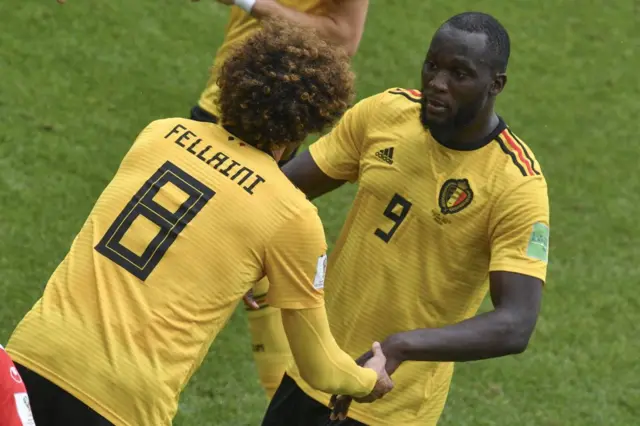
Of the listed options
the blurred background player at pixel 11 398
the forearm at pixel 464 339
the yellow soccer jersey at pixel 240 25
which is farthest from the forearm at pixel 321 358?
the yellow soccer jersey at pixel 240 25

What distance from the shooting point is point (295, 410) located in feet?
15.8

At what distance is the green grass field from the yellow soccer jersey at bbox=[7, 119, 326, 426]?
248 centimetres

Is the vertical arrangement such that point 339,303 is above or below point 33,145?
above

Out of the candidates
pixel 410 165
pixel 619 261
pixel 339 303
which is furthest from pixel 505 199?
pixel 619 261

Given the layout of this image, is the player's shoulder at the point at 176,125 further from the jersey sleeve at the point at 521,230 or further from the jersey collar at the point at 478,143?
the jersey sleeve at the point at 521,230

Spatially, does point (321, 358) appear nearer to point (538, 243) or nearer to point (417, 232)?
point (417, 232)

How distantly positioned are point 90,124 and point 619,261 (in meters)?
3.90

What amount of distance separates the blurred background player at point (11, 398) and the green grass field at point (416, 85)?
3135 millimetres

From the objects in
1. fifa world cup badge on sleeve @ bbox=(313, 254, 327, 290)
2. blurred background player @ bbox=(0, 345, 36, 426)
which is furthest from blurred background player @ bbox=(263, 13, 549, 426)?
blurred background player @ bbox=(0, 345, 36, 426)

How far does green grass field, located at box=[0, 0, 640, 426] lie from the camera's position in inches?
272

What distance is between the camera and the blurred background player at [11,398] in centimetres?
308

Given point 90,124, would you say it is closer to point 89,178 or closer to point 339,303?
point 89,178

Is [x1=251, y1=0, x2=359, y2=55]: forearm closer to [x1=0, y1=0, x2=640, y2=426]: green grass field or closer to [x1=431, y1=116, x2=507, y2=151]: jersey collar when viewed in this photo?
[x1=0, y1=0, x2=640, y2=426]: green grass field

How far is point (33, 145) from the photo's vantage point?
841 cm
